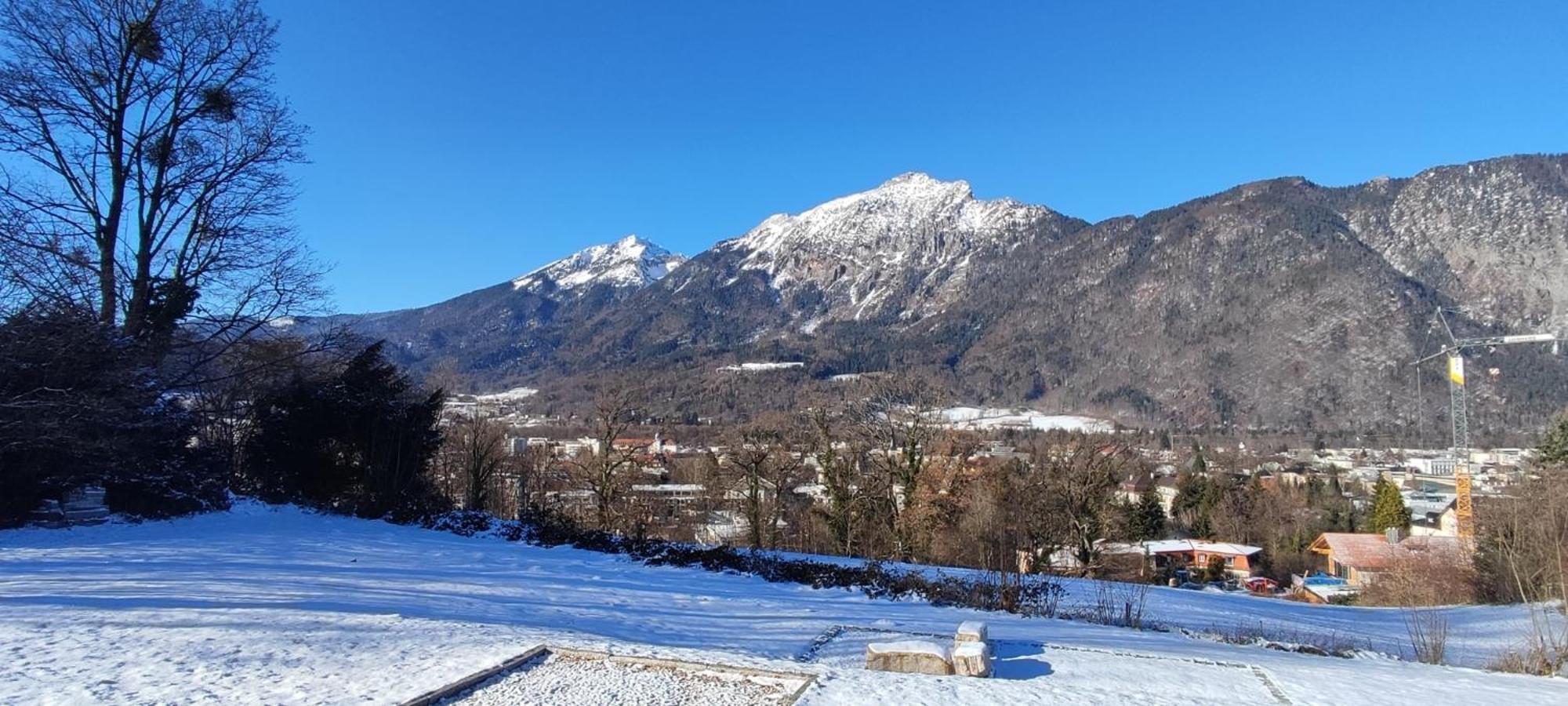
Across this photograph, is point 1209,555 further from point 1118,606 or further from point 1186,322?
point 1186,322

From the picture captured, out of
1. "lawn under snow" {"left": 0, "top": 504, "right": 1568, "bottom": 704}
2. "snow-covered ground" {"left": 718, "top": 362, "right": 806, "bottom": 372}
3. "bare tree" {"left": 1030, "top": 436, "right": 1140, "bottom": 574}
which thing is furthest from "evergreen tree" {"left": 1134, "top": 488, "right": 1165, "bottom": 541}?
"snow-covered ground" {"left": 718, "top": 362, "right": 806, "bottom": 372}

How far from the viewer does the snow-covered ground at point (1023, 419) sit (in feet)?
286

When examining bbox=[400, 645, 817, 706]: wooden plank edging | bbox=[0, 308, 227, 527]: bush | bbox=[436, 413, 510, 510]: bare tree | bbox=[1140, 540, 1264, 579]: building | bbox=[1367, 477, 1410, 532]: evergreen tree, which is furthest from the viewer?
bbox=[1367, 477, 1410, 532]: evergreen tree

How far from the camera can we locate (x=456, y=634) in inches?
235

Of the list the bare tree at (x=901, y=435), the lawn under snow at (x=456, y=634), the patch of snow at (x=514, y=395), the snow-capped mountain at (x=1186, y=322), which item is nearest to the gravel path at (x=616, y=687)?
the lawn under snow at (x=456, y=634)

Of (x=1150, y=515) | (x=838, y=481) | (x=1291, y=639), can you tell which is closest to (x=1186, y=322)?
(x=1150, y=515)

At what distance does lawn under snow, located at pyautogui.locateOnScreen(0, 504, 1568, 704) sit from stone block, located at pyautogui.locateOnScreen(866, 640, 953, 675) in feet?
0.58

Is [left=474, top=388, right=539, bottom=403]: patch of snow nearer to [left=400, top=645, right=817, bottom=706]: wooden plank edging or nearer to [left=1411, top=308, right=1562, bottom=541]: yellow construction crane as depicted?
[left=1411, top=308, right=1562, bottom=541]: yellow construction crane

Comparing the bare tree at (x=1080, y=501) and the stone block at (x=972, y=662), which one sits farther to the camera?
the bare tree at (x=1080, y=501)

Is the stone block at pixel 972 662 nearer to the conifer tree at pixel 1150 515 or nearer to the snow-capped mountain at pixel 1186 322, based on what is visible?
the conifer tree at pixel 1150 515

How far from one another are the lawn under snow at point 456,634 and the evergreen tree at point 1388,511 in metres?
40.2

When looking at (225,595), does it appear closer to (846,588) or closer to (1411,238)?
(846,588)

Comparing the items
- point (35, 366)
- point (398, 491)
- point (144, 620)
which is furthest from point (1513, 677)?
point (398, 491)

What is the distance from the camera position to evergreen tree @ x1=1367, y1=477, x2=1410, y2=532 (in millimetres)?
42969
